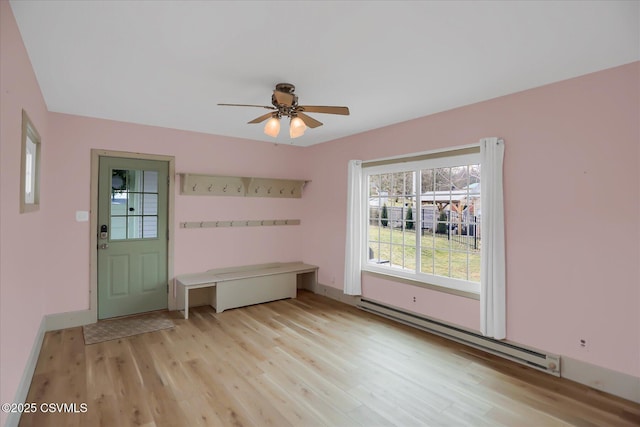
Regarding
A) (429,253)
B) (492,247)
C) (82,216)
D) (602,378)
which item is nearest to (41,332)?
(82,216)

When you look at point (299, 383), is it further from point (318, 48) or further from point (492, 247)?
point (318, 48)

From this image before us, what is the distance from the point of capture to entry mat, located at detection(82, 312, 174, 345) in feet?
11.5

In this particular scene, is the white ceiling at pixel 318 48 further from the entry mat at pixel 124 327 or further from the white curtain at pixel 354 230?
the entry mat at pixel 124 327

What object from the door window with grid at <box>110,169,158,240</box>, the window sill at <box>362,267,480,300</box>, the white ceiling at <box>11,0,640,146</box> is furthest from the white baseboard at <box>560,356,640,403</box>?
the door window with grid at <box>110,169,158,240</box>

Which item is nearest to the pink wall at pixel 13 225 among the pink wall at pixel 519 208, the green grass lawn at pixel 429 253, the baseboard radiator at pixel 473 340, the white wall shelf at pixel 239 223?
the pink wall at pixel 519 208

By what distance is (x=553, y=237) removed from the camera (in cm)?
283

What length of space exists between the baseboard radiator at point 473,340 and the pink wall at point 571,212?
0.10 meters

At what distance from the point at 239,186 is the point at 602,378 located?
4.63 m

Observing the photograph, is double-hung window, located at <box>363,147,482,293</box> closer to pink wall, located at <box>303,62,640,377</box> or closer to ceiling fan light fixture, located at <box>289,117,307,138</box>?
pink wall, located at <box>303,62,640,377</box>

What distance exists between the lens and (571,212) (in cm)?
272

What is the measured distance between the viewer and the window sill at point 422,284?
3.41 m

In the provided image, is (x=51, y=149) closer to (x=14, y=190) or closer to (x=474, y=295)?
(x=14, y=190)

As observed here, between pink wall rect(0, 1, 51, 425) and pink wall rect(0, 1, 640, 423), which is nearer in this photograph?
pink wall rect(0, 1, 51, 425)

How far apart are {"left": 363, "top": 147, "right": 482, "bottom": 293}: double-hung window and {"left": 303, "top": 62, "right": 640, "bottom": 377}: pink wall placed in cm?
30
